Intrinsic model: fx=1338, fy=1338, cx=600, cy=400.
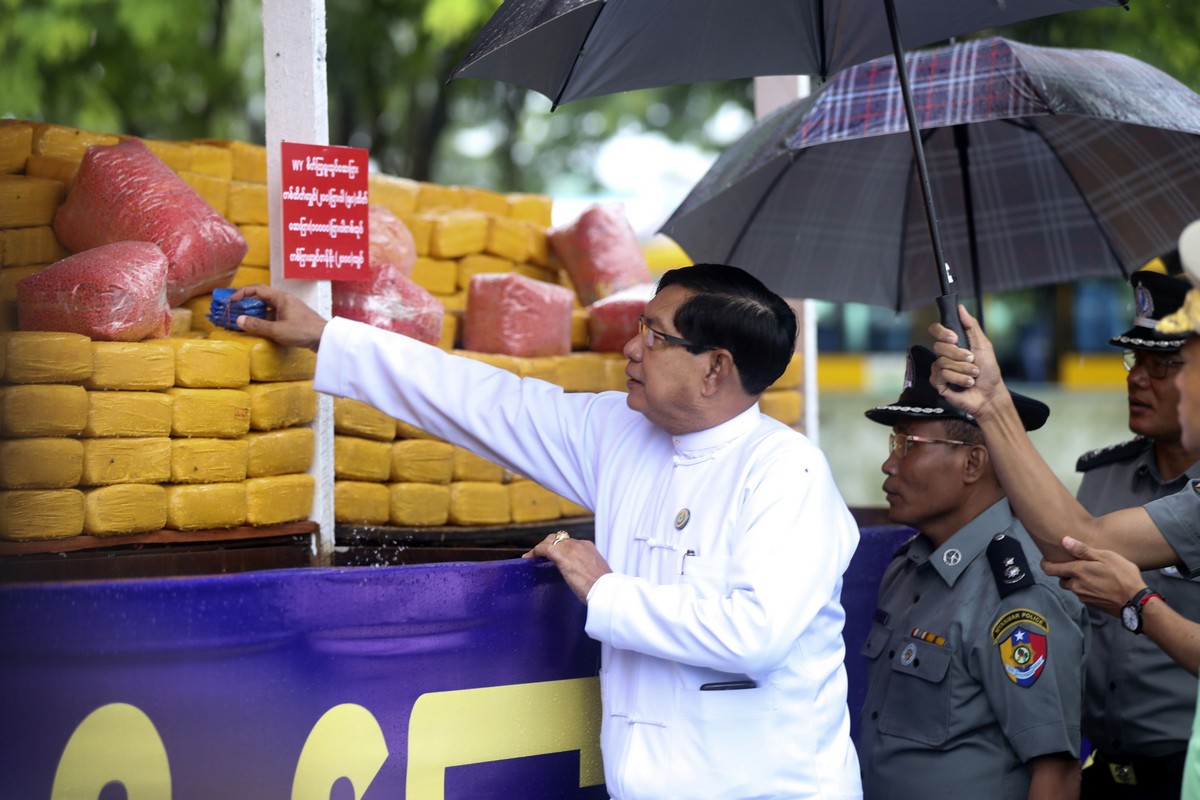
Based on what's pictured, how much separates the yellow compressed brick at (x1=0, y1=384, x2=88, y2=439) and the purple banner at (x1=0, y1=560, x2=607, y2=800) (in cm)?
63

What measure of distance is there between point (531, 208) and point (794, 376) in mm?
1267

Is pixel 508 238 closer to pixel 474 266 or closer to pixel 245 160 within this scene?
pixel 474 266

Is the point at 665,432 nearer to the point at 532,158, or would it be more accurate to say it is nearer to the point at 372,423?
the point at 372,423

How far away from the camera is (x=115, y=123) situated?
12016 millimetres

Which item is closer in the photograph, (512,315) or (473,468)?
(473,468)

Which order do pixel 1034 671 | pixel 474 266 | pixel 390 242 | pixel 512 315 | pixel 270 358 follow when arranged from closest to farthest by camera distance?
pixel 1034 671 → pixel 270 358 → pixel 390 242 → pixel 512 315 → pixel 474 266

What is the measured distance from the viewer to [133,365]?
3.17 m

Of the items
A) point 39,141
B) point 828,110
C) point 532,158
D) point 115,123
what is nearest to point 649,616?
point 828,110

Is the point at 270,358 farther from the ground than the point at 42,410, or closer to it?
farther from the ground

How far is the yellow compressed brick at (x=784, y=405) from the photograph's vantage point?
16.4ft

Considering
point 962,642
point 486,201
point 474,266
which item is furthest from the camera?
point 486,201

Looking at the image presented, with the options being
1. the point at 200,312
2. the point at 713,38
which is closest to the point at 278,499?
the point at 200,312

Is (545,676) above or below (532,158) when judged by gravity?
below

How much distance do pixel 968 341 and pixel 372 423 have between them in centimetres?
195
